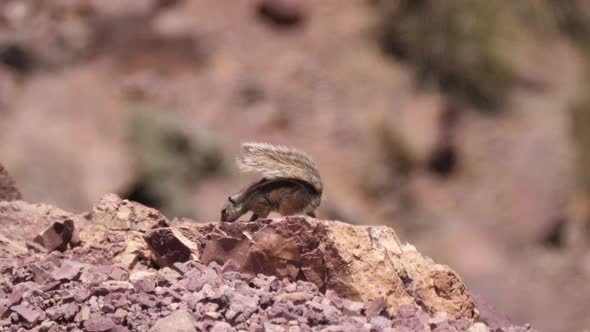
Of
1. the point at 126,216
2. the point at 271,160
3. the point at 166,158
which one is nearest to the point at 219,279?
the point at 126,216

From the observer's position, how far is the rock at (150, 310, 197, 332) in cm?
430

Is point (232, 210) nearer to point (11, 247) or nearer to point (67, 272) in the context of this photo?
point (11, 247)

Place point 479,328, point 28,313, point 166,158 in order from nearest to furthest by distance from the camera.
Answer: point 28,313, point 479,328, point 166,158

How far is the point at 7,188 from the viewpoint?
633 centimetres

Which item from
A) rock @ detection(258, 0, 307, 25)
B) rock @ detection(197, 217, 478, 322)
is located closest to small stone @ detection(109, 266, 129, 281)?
rock @ detection(197, 217, 478, 322)

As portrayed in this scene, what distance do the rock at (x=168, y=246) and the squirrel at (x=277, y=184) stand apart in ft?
3.18

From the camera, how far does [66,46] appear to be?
1762cm

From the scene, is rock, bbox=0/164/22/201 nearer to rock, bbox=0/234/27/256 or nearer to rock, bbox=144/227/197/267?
rock, bbox=0/234/27/256

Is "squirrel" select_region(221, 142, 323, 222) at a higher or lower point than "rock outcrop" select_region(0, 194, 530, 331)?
higher

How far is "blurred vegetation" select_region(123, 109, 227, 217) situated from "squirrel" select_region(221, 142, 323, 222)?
32.1 feet

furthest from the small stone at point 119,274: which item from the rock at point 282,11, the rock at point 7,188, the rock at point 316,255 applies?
the rock at point 282,11

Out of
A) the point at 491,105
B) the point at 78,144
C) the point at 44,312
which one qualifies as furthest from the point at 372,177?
the point at 44,312

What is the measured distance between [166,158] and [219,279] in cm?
1247

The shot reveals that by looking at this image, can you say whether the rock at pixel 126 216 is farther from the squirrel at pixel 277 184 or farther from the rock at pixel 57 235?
the squirrel at pixel 277 184
